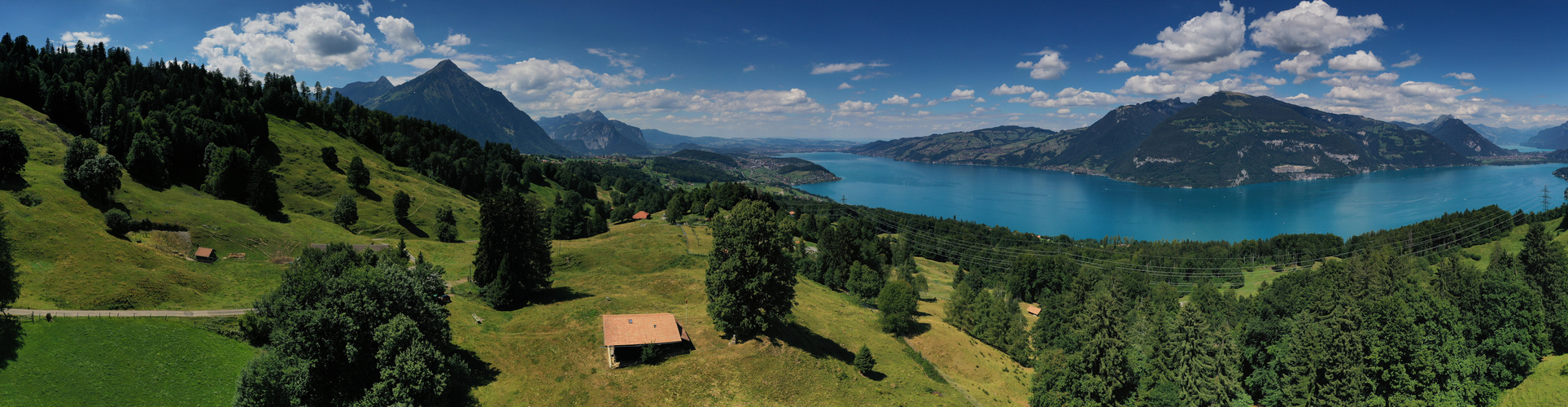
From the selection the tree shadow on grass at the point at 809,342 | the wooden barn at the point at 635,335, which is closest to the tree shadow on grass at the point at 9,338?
the wooden barn at the point at 635,335

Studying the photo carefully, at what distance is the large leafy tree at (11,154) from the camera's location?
1532 inches

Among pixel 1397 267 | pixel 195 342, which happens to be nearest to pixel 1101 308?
pixel 195 342

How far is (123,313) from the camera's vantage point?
27672mm

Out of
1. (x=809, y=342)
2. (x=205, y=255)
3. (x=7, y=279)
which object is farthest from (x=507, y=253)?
(x=809, y=342)

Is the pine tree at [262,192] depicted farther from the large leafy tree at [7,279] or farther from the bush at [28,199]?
the large leafy tree at [7,279]

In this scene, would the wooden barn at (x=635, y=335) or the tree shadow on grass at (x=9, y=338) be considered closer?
the tree shadow on grass at (x=9, y=338)

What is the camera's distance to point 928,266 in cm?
12044

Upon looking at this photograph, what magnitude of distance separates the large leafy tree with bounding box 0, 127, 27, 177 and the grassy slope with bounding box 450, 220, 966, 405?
33.8m

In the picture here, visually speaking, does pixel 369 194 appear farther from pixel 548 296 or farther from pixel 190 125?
pixel 548 296

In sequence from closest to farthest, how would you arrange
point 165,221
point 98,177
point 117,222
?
point 117,222 < point 98,177 < point 165,221

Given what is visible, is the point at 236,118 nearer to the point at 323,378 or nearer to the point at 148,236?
the point at 148,236

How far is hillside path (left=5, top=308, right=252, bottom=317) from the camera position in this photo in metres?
25.8

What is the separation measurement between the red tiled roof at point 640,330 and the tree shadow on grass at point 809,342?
6.40 metres

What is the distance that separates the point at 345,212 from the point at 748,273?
5648 cm
